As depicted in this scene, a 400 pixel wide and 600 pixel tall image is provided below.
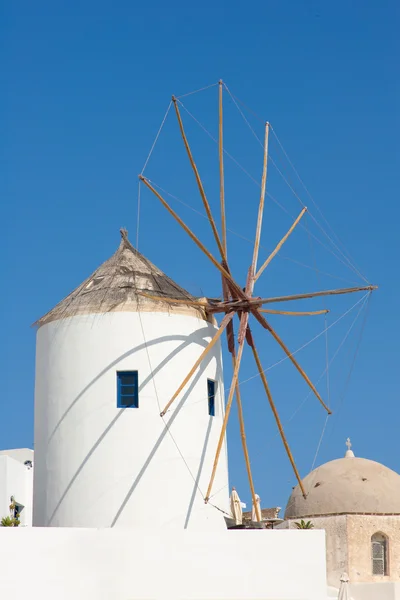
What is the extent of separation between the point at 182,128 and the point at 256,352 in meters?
4.72

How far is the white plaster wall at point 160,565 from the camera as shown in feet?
57.6

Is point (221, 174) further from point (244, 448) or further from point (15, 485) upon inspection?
point (15, 485)

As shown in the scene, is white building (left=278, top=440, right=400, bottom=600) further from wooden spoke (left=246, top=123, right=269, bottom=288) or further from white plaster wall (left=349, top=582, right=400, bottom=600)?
→ wooden spoke (left=246, top=123, right=269, bottom=288)

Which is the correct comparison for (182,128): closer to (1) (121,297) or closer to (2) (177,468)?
(1) (121,297)

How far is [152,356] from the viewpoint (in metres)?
21.0

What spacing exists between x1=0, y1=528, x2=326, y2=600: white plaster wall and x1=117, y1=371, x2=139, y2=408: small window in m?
2.76

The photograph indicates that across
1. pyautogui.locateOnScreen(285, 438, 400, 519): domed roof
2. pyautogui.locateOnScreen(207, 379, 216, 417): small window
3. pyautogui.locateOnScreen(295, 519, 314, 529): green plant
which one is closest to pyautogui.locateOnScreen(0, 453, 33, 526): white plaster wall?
pyautogui.locateOnScreen(285, 438, 400, 519): domed roof

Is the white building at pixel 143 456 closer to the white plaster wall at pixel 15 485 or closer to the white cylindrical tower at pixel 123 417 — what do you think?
the white cylindrical tower at pixel 123 417

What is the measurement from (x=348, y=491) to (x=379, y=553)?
1.70 meters

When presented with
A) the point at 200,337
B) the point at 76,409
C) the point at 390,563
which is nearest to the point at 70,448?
the point at 76,409

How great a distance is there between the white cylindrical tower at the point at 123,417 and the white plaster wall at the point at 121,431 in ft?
0.06

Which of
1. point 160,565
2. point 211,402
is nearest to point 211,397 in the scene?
point 211,402

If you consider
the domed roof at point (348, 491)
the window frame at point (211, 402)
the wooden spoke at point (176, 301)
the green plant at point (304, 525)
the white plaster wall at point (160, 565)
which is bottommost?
the white plaster wall at point (160, 565)

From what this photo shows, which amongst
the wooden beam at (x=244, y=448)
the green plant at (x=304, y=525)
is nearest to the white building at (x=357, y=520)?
the green plant at (x=304, y=525)
